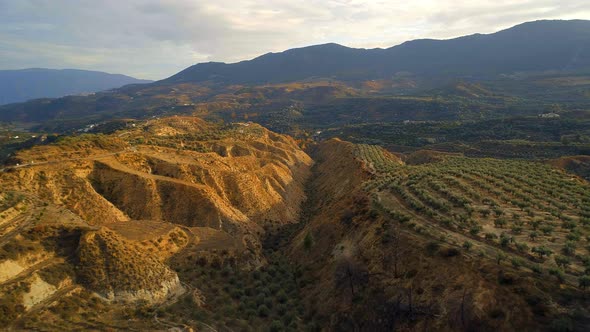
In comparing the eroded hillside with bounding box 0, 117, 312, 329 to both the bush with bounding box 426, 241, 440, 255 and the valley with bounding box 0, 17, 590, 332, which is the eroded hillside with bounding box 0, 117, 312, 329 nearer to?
the valley with bounding box 0, 17, 590, 332

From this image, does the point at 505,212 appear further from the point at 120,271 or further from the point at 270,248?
the point at 120,271

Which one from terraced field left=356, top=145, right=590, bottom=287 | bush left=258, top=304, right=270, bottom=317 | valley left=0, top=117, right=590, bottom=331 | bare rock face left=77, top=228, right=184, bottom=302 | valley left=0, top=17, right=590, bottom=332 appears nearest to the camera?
valley left=0, top=17, right=590, bottom=332

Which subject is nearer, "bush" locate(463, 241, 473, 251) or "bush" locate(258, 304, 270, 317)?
"bush" locate(463, 241, 473, 251)

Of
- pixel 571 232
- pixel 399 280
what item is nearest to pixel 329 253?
pixel 399 280

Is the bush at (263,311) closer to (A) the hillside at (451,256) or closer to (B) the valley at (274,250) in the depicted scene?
(B) the valley at (274,250)

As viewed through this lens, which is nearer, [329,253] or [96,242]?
[96,242]

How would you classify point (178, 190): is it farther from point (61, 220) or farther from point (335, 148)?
point (335, 148)

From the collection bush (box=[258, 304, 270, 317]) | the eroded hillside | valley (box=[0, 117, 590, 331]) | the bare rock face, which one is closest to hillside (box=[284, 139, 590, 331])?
valley (box=[0, 117, 590, 331])

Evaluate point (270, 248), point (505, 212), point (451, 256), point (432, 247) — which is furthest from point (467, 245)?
point (270, 248)
